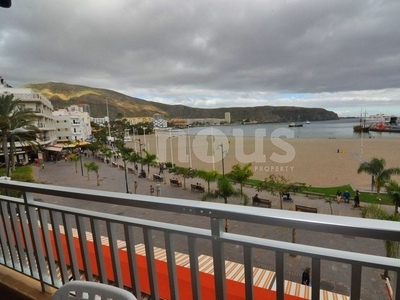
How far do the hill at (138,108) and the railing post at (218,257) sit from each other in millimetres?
40887

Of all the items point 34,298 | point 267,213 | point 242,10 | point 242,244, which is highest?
point 242,10

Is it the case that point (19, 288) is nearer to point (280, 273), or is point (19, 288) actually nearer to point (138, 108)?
point (280, 273)

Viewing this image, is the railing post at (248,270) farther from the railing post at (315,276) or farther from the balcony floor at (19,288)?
the balcony floor at (19,288)

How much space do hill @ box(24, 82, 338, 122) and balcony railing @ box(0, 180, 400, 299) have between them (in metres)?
40.4

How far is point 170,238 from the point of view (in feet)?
3.15

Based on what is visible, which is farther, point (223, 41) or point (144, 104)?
point (144, 104)

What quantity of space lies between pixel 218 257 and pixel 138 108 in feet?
222

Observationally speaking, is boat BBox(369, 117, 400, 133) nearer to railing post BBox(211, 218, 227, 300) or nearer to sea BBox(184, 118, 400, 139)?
sea BBox(184, 118, 400, 139)

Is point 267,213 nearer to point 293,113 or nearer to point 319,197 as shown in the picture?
point 319,197

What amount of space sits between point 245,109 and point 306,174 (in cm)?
3053

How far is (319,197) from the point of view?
461 inches

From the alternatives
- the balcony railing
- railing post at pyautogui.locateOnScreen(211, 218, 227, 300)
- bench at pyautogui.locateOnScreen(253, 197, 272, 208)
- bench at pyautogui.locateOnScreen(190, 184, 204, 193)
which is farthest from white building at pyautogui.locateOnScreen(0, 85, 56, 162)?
railing post at pyautogui.locateOnScreen(211, 218, 227, 300)

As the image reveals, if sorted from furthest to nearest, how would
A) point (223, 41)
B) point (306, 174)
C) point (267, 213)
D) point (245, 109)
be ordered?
point (245, 109), point (306, 174), point (223, 41), point (267, 213)

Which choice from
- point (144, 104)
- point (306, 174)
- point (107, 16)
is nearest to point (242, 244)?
point (107, 16)
